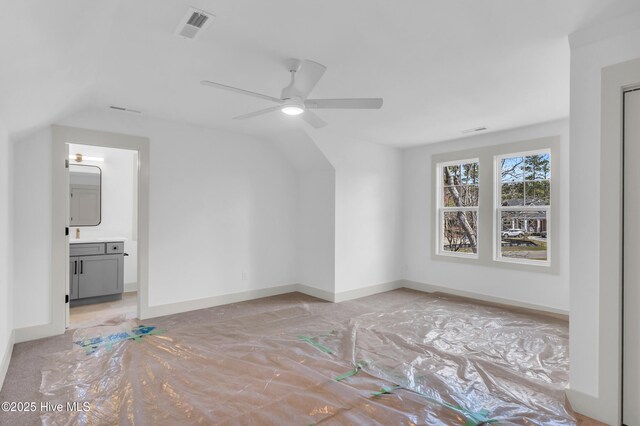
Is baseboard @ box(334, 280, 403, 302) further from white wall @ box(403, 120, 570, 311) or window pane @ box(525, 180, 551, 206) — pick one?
window pane @ box(525, 180, 551, 206)

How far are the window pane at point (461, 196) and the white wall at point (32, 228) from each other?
5.36 m

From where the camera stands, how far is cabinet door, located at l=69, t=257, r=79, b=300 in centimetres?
470

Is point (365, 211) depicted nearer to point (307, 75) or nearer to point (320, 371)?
point (320, 371)

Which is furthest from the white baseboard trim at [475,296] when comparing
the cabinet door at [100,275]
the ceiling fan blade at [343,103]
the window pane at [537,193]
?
the cabinet door at [100,275]

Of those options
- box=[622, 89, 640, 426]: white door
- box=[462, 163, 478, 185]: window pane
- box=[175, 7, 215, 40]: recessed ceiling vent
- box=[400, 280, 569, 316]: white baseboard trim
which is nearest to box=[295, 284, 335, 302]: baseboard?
box=[400, 280, 569, 316]: white baseboard trim

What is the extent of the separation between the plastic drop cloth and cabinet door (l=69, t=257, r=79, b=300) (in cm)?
137

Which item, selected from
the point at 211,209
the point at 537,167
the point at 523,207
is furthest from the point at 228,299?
the point at 537,167

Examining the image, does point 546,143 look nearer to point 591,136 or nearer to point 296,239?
point 591,136

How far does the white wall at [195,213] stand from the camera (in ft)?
11.3

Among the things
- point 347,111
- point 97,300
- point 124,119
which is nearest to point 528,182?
point 347,111

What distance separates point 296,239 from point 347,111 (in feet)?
8.05

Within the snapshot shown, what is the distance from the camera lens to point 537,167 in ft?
15.1

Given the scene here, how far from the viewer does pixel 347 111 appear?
12.9 feet

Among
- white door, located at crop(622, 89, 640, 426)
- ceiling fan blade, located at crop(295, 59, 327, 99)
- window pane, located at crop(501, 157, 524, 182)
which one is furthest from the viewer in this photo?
window pane, located at crop(501, 157, 524, 182)
